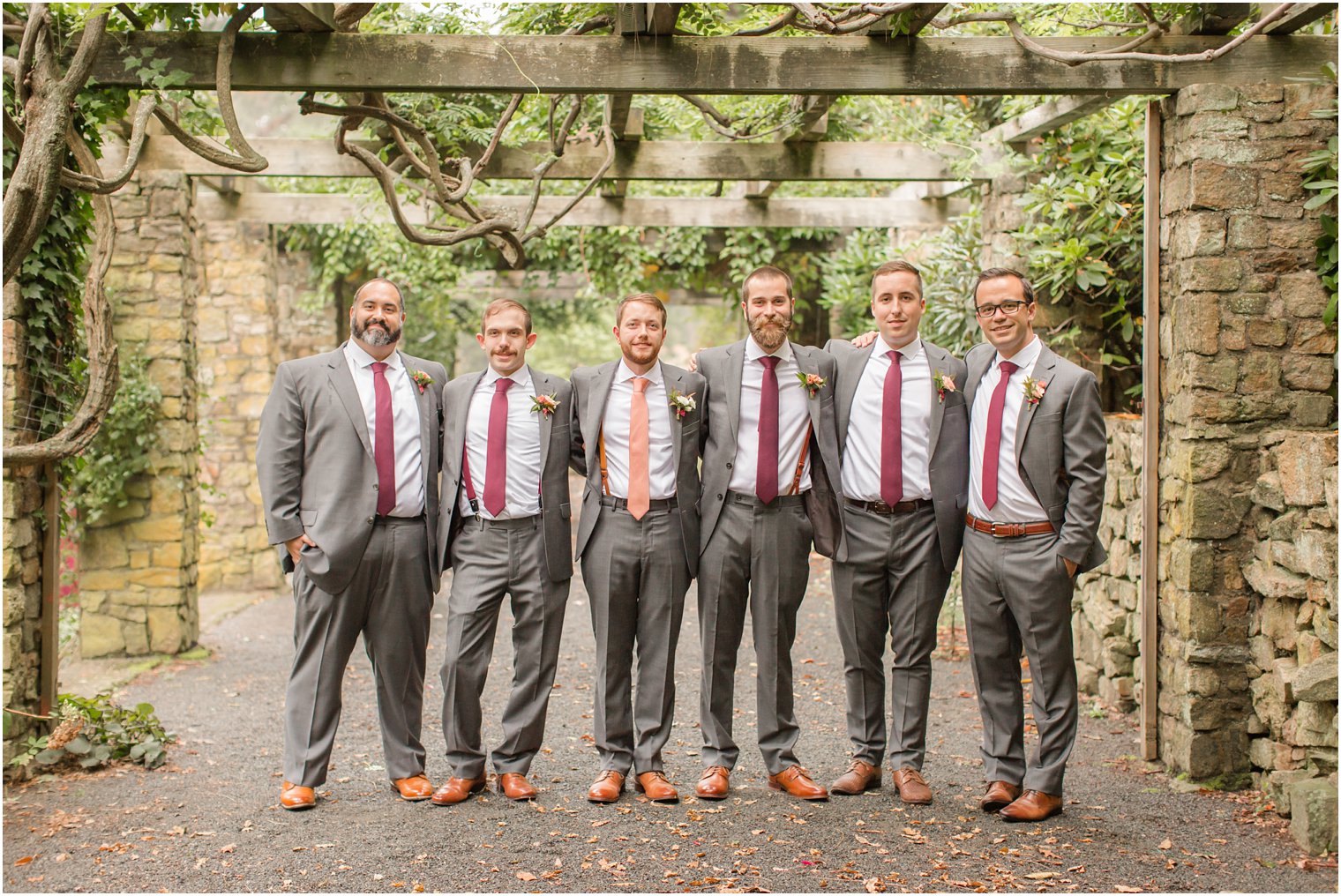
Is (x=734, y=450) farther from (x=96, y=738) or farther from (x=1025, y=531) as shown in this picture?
(x=96, y=738)

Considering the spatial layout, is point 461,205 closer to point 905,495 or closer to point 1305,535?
point 905,495

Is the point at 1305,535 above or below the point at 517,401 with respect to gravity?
below

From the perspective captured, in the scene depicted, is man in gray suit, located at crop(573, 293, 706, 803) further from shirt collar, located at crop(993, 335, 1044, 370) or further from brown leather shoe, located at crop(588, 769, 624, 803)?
shirt collar, located at crop(993, 335, 1044, 370)

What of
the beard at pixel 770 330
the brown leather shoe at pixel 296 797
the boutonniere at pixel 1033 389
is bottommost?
the brown leather shoe at pixel 296 797

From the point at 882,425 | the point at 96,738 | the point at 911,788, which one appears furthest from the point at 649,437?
the point at 96,738

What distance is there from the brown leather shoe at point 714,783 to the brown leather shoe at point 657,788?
0.33 feet

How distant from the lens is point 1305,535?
435 centimetres

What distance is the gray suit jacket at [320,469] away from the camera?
4305 mm

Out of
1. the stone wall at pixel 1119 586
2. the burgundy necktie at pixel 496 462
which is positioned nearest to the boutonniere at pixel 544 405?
the burgundy necktie at pixel 496 462

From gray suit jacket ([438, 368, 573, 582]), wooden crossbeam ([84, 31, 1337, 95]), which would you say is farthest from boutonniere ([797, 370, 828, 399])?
wooden crossbeam ([84, 31, 1337, 95])

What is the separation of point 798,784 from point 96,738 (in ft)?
10.4

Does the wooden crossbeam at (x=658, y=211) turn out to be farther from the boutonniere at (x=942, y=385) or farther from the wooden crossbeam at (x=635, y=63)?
the boutonniere at (x=942, y=385)

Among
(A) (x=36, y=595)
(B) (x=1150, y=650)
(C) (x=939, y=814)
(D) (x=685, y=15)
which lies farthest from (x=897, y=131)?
(A) (x=36, y=595)

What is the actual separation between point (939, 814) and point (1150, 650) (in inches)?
56.7
